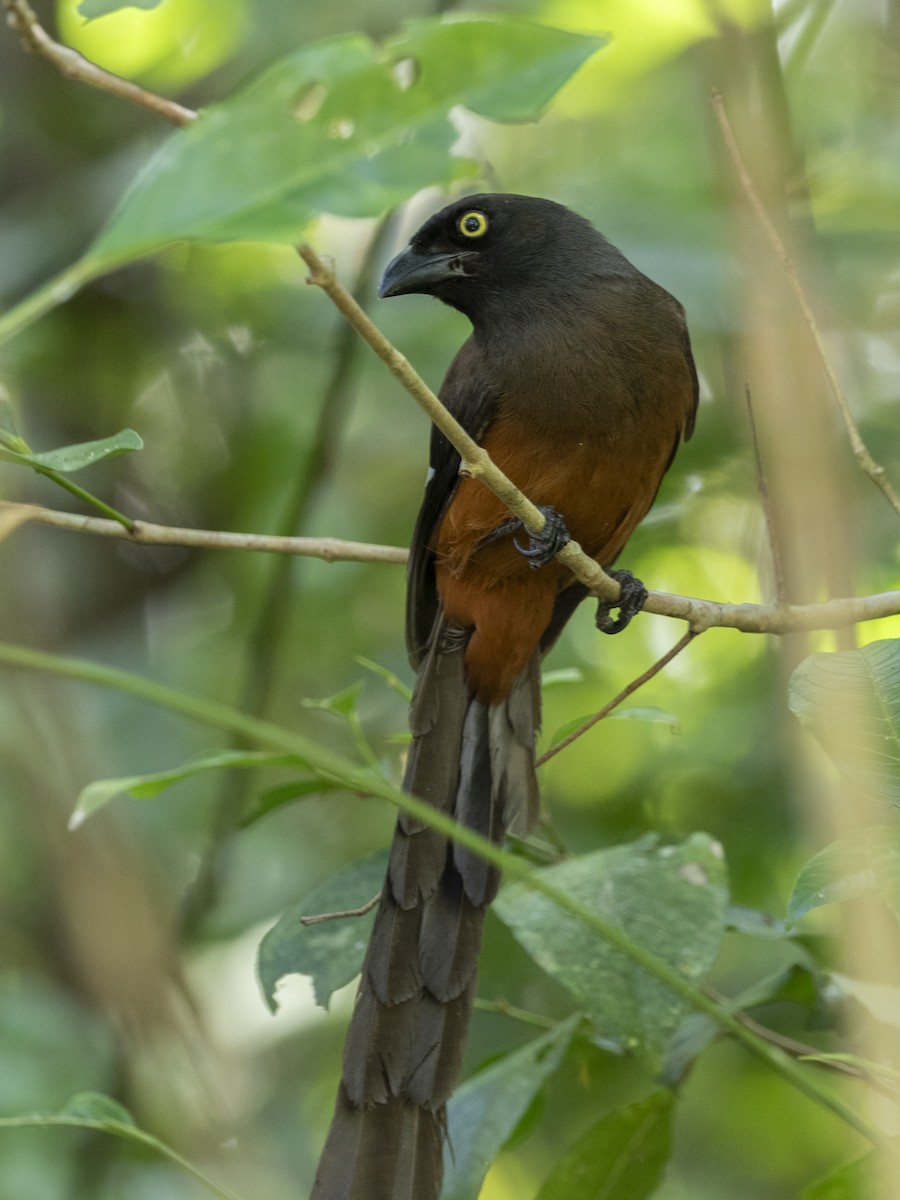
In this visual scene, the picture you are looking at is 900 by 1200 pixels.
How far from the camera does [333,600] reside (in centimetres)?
466

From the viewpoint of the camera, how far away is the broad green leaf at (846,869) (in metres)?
1.55

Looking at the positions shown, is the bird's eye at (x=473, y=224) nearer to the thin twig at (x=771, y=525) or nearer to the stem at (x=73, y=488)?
Result: the thin twig at (x=771, y=525)

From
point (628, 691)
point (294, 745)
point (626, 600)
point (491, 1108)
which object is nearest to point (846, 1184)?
point (491, 1108)

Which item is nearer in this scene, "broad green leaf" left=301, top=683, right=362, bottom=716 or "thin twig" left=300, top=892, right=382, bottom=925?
"thin twig" left=300, top=892, right=382, bottom=925

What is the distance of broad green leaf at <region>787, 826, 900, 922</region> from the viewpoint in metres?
1.55

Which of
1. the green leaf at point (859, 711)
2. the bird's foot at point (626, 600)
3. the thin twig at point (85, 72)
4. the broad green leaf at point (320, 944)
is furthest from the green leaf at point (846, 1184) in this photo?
the thin twig at point (85, 72)

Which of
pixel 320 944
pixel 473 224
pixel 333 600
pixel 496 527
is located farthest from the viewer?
pixel 333 600

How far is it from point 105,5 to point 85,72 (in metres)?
0.08

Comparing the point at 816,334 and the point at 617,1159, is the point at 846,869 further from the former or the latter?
the point at 617,1159

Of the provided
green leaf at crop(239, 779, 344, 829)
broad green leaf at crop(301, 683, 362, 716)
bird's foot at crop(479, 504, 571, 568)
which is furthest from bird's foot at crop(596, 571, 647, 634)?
green leaf at crop(239, 779, 344, 829)

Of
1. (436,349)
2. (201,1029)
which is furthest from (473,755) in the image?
(436,349)

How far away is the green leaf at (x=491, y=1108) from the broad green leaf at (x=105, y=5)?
6.12ft

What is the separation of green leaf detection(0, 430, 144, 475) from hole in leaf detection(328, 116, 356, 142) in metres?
0.66

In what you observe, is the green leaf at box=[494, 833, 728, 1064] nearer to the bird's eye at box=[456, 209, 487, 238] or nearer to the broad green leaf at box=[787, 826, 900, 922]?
the broad green leaf at box=[787, 826, 900, 922]
